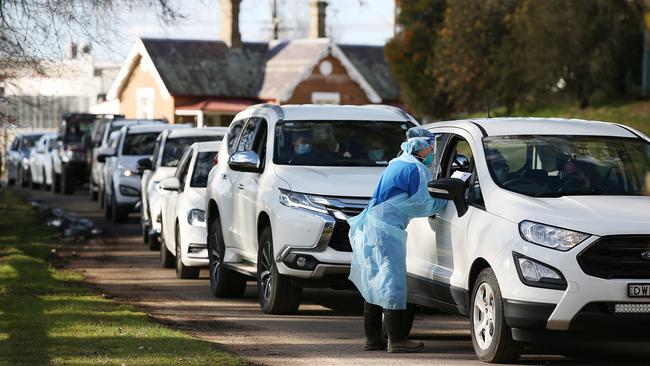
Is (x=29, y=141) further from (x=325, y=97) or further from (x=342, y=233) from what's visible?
(x=342, y=233)

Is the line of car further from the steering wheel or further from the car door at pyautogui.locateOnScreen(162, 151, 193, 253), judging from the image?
the car door at pyautogui.locateOnScreen(162, 151, 193, 253)

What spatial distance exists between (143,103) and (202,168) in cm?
4521

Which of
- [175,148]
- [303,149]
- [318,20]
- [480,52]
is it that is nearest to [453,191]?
[303,149]

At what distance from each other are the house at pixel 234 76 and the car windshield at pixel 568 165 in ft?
158

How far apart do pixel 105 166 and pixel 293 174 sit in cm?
2002

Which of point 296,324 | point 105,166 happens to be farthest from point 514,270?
point 105,166

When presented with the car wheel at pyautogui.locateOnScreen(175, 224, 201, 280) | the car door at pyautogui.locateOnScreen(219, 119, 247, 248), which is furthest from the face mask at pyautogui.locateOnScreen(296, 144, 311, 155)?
the car wheel at pyautogui.locateOnScreen(175, 224, 201, 280)

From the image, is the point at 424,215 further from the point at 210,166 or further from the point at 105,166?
the point at 105,166

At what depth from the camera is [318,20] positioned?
6738 centimetres

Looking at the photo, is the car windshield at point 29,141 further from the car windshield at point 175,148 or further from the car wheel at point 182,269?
the car wheel at point 182,269

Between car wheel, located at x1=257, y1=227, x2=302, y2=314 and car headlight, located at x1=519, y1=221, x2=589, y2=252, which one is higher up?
car headlight, located at x1=519, y1=221, x2=589, y2=252

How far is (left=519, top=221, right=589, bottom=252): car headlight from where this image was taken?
1059 centimetres

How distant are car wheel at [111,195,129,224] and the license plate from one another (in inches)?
845

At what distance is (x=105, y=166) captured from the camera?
113ft
